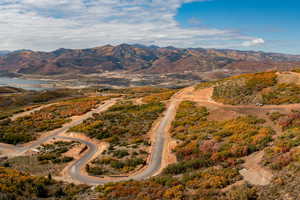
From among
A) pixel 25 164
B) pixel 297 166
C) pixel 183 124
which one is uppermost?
pixel 297 166

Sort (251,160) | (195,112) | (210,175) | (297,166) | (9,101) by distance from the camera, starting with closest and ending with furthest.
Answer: (297,166)
(210,175)
(251,160)
(195,112)
(9,101)

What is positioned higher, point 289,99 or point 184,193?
point 289,99

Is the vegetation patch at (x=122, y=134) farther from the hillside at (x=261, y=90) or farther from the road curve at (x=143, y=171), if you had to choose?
the hillside at (x=261, y=90)

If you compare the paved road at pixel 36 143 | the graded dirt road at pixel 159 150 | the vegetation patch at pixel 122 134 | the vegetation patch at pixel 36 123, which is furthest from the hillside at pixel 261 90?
the vegetation patch at pixel 36 123

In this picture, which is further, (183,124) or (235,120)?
(183,124)

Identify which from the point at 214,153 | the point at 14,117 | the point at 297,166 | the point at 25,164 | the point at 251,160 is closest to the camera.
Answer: the point at 297,166

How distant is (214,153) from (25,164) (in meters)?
20.5

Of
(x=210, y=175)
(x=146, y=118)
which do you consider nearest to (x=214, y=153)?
(x=210, y=175)

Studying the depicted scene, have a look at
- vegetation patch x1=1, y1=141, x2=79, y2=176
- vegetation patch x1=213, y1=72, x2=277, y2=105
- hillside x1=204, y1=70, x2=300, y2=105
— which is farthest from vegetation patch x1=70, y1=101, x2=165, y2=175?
hillside x1=204, y1=70, x2=300, y2=105

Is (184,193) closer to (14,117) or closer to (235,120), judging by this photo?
(235,120)

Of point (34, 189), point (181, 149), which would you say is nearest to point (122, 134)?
point (181, 149)

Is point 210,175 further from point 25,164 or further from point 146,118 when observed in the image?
point 146,118

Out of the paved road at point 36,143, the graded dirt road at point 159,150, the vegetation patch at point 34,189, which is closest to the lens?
the vegetation patch at point 34,189

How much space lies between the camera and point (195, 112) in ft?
126
